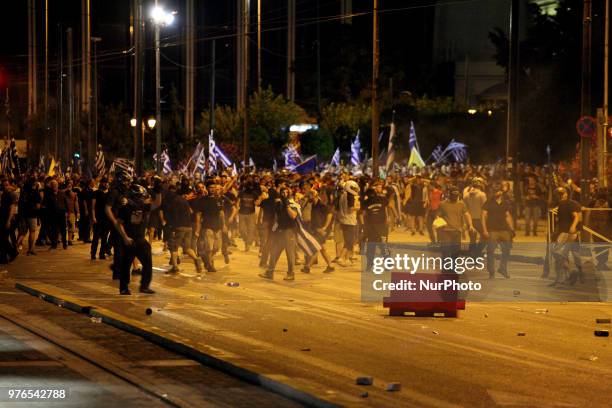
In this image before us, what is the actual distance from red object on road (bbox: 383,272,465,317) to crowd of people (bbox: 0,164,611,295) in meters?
3.92

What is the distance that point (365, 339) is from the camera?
1283 centimetres

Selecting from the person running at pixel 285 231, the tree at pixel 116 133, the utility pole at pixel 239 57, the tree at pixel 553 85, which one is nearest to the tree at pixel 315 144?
the tree at pixel 553 85

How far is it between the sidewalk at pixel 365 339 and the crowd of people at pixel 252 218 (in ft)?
2.74

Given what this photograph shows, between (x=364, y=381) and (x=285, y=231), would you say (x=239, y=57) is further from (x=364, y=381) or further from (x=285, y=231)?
(x=364, y=381)

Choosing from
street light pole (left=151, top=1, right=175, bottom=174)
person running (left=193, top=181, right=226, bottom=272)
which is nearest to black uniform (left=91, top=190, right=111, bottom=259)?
person running (left=193, top=181, right=226, bottom=272)

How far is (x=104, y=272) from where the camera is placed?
69.3 ft

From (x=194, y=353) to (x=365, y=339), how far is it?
2.26 m

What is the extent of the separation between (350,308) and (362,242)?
8488mm

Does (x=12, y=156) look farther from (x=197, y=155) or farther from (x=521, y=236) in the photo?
(x=521, y=236)

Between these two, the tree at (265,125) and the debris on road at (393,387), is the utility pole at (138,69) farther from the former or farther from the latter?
the tree at (265,125)

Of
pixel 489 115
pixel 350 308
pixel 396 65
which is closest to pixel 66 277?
pixel 350 308

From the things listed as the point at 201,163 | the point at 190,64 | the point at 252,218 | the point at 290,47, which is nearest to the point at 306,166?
the point at 201,163

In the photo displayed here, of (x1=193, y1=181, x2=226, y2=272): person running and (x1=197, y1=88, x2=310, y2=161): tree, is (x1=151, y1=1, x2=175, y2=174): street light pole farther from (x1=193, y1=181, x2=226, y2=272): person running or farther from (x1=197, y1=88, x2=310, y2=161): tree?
(x1=193, y1=181, x2=226, y2=272): person running

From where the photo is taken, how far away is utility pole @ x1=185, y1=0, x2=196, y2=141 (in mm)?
73062
